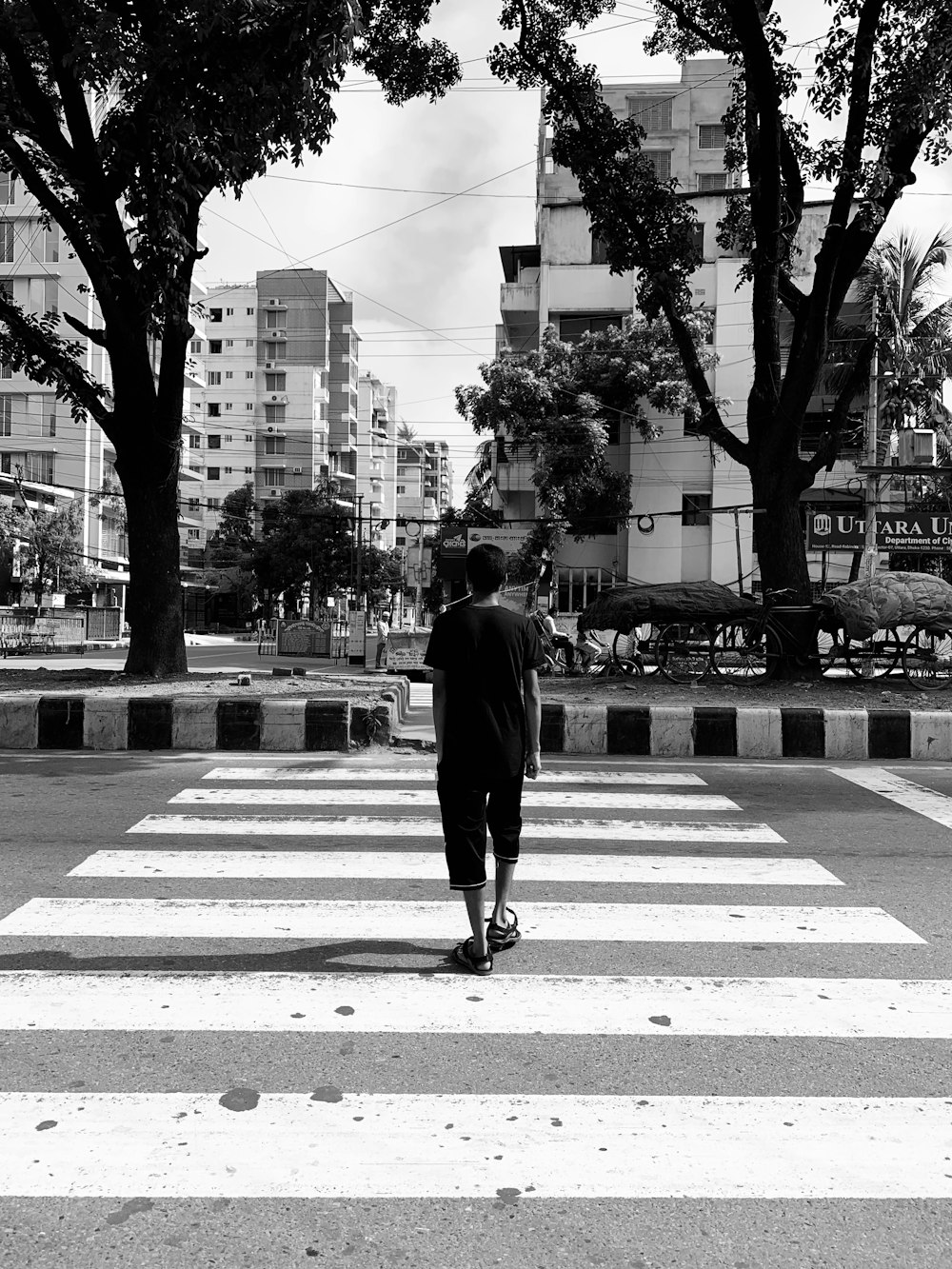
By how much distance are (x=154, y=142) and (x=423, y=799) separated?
7.66 m

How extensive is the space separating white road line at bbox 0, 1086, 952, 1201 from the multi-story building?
32200 millimetres

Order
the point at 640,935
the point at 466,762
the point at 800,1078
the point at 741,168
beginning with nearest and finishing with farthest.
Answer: the point at 800,1078 → the point at 466,762 → the point at 640,935 → the point at 741,168

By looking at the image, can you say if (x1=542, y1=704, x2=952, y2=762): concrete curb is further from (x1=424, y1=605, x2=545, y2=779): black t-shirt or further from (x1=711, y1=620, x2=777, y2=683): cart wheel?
(x1=424, y1=605, x2=545, y2=779): black t-shirt

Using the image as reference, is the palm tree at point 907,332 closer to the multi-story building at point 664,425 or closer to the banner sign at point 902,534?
the multi-story building at point 664,425

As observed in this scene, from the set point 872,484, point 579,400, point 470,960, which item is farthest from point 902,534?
point 579,400

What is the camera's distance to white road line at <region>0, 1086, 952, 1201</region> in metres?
2.66

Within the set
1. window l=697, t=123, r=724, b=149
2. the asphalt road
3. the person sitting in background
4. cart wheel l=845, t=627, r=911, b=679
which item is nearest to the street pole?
cart wheel l=845, t=627, r=911, b=679

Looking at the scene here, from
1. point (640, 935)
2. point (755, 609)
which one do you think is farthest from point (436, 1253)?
point (755, 609)

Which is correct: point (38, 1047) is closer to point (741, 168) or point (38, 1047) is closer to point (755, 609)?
point (755, 609)

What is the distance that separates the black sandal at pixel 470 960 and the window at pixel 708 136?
41709mm

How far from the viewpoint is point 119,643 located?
43781 mm

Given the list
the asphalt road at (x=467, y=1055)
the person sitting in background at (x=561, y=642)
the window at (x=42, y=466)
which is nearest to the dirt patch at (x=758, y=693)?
the person sitting in background at (x=561, y=642)

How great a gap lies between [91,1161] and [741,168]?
628 inches

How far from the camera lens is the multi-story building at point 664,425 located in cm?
3644
